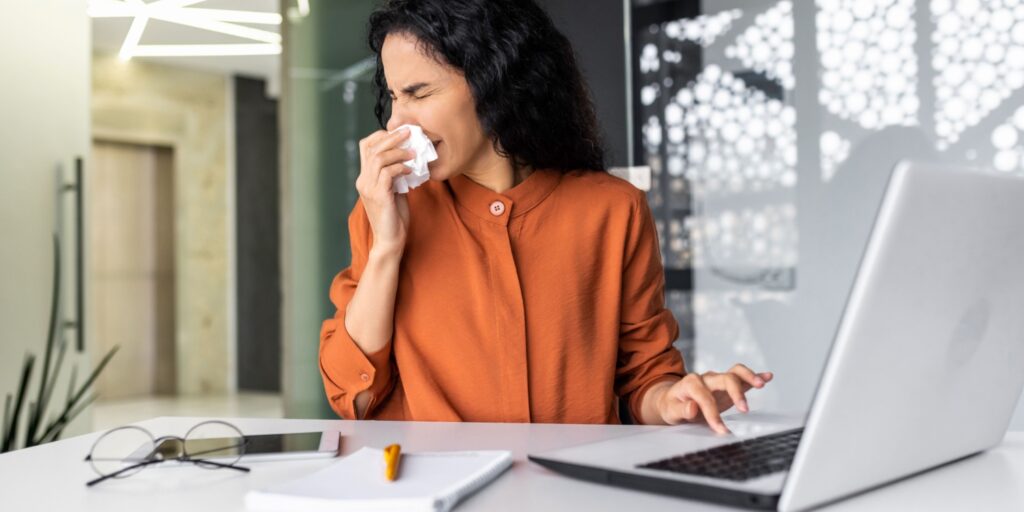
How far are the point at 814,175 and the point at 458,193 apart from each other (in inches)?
59.6

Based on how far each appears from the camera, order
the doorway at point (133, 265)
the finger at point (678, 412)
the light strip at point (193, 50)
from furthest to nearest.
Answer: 1. the doorway at point (133, 265)
2. the light strip at point (193, 50)
3. the finger at point (678, 412)

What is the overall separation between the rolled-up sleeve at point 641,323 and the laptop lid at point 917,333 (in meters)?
0.68

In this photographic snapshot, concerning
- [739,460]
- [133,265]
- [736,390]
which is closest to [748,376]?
[736,390]

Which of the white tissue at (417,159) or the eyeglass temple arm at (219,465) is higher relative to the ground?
the white tissue at (417,159)

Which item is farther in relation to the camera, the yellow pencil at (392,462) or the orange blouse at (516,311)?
the orange blouse at (516,311)

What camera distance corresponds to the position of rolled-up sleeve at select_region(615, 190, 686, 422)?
158 centimetres

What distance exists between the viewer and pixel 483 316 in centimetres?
150

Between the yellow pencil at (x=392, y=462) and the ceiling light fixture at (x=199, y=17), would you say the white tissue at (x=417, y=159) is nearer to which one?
the yellow pencil at (x=392, y=462)

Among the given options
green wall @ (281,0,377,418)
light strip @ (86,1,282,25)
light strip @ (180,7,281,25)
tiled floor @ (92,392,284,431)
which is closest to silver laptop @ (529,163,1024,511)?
green wall @ (281,0,377,418)

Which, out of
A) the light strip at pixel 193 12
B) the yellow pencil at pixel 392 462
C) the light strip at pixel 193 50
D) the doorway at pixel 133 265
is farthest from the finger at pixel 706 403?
the doorway at pixel 133 265

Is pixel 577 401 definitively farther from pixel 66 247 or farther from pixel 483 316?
pixel 66 247

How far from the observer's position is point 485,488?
89cm

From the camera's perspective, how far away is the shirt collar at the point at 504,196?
5.10 ft

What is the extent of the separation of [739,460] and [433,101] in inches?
31.8
